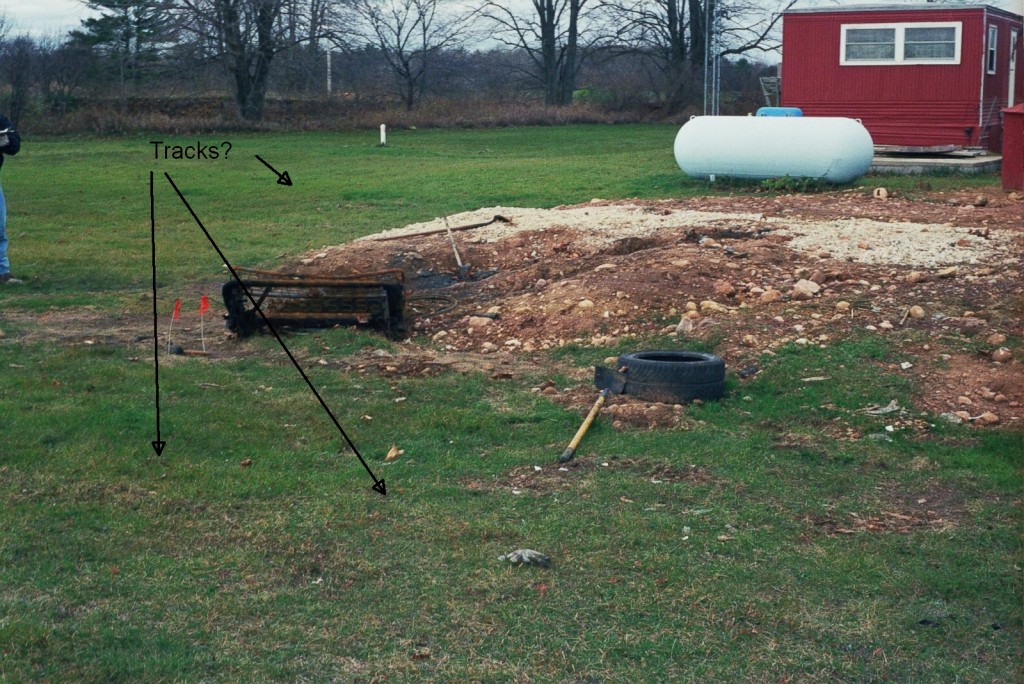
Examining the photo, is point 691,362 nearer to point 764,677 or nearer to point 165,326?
point 764,677

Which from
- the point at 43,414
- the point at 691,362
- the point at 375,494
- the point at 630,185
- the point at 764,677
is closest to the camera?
the point at 764,677

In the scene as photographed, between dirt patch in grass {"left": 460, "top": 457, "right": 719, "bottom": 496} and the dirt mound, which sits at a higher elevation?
the dirt mound

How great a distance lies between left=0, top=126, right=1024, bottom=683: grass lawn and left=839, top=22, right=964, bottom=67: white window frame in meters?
16.5

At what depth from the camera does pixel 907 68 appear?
75.3ft

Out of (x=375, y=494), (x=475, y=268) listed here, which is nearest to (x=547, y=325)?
(x=475, y=268)

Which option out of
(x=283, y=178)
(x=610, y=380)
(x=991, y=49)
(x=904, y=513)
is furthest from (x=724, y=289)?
(x=991, y=49)

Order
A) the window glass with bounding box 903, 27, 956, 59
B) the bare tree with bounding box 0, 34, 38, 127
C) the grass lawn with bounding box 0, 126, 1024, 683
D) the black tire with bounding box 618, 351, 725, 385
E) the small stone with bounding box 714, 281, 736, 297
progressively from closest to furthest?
the grass lawn with bounding box 0, 126, 1024, 683
the black tire with bounding box 618, 351, 725, 385
the small stone with bounding box 714, 281, 736, 297
the window glass with bounding box 903, 27, 956, 59
the bare tree with bounding box 0, 34, 38, 127

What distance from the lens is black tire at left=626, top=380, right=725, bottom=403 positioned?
7.34 metres

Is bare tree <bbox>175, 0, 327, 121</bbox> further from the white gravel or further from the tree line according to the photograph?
the white gravel

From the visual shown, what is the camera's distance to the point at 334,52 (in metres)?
43.4

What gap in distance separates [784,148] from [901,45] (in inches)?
261

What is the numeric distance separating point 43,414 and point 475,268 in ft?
19.9

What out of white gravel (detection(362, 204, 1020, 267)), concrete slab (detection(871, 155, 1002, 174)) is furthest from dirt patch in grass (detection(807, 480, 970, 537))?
concrete slab (detection(871, 155, 1002, 174))

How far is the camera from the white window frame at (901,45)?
73.7 ft
